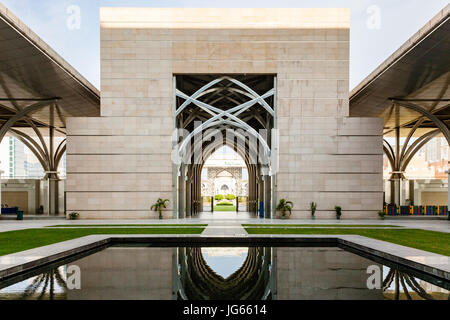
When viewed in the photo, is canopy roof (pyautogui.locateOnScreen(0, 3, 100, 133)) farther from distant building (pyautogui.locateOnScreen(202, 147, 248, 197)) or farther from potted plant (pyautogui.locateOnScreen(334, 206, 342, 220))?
distant building (pyautogui.locateOnScreen(202, 147, 248, 197))

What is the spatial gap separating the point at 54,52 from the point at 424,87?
83.4 feet

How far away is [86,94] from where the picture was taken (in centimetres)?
2909

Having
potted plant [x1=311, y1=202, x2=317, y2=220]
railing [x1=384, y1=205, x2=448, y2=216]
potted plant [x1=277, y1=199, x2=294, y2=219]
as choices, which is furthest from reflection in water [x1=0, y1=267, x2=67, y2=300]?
A: railing [x1=384, y1=205, x2=448, y2=216]

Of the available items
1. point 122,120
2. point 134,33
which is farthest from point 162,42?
point 122,120

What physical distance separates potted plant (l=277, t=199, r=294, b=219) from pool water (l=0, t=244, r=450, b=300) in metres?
11.9

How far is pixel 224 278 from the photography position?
8.67 meters

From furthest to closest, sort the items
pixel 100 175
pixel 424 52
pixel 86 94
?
pixel 86 94, pixel 100 175, pixel 424 52

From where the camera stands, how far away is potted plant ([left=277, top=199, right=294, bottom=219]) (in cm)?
2369

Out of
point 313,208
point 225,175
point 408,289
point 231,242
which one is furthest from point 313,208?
point 225,175

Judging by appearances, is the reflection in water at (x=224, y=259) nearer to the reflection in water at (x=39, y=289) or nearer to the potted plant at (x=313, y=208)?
the reflection in water at (x=39, y=289)

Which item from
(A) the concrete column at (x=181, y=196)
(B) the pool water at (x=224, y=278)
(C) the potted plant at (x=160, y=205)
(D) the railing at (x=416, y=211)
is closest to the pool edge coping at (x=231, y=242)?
(B) the pool water at (x=224, y=278)

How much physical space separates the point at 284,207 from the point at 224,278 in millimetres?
15499
